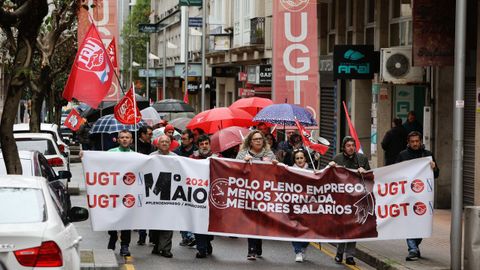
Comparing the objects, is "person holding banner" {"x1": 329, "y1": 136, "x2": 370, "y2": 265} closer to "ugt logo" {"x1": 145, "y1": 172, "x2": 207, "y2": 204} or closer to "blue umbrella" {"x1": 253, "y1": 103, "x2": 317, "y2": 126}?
"ugt logo" {"x1": 145, "y1": 172, "x2": 207, "y2": 204}

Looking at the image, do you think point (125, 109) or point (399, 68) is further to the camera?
point (399, 68)

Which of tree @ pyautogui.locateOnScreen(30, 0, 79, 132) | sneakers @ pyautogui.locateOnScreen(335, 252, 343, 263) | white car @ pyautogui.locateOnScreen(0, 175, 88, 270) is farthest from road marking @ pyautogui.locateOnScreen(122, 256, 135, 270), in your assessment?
tree @ pyautogui.locateOnScreen(30, 0, 79, 132)

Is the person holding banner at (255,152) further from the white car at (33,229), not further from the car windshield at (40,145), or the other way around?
the car windshield at (40,145)

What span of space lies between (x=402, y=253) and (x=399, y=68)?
26.1 ft

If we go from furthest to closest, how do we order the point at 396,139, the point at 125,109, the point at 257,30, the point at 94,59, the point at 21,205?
the point at 257,30 < the point at 396,139 < the point at 125,109 < the point at 94,59 < the point at 21,205

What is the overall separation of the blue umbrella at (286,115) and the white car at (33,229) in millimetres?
10317

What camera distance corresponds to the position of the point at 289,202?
46.1ft

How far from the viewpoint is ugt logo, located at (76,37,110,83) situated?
64.9ft

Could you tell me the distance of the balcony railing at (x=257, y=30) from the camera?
128 feet

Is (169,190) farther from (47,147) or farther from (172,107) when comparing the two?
(172,107)

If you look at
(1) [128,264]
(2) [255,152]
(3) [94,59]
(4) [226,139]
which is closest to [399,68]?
(4) [226,139]

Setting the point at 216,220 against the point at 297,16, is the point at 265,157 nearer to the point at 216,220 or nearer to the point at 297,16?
the point at 216,220

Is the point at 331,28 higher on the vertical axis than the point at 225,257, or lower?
higher

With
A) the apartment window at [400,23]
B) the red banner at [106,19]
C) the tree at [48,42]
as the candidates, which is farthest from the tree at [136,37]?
the apartment window at [400,23]
